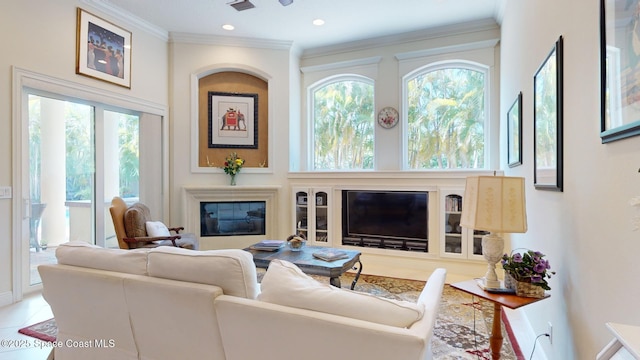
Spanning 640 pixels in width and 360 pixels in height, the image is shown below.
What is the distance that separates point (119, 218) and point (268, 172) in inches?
84.7

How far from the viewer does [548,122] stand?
1956mm

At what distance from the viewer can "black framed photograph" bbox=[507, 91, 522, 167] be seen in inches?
111

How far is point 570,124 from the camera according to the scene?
1.62 m

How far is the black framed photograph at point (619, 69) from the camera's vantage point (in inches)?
39.4

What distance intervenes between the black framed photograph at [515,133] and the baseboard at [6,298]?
16.0ft

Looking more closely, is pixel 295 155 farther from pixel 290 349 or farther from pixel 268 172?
pixel 290 349

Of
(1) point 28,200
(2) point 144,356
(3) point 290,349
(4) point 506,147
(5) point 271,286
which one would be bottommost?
(2) point 144,356

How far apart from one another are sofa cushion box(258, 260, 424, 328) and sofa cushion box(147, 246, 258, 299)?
130 millimetres

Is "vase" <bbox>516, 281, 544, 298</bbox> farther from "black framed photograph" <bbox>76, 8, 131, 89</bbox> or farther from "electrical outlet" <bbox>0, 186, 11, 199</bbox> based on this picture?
"black framed photograph" <bbox>76, 8, 131, 89</bbox>

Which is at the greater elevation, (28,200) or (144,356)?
(28,200)

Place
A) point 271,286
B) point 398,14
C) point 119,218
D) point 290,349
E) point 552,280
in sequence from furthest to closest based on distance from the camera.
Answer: point 398,14, point 119,218, point 552,280, point 271,286, point 290,349

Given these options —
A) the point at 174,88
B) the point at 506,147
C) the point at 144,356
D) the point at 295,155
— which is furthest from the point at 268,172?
the point at 144,356

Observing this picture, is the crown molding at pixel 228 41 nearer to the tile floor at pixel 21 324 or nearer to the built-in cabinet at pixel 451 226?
the built-in cabinet at pixel 451 226

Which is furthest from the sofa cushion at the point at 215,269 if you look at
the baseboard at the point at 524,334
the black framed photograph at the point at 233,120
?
the black framed photograph at the point at 233,120
